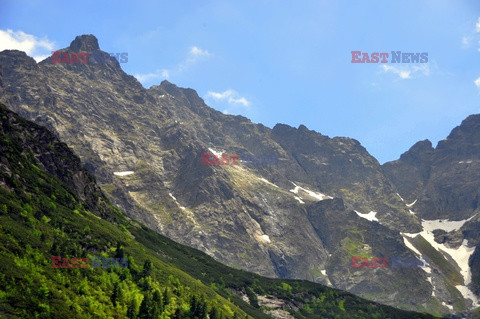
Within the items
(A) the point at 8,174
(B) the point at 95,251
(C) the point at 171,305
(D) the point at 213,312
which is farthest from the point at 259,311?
(A) the point at 8,174

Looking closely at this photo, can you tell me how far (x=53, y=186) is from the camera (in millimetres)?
175625

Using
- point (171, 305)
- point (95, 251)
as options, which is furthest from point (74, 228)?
point (171, 305)

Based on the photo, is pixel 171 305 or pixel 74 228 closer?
pixel 171 305

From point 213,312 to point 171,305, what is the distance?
17.7 metres

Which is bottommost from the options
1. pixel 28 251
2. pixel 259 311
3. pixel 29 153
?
pixel 259 311

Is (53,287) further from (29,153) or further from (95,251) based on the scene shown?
(29,153)

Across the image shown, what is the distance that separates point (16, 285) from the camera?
8850 centimetres

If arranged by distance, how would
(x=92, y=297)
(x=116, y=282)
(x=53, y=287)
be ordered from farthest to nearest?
(x=116, y=282)
(x=92, y=297)
(x=53, y=287)

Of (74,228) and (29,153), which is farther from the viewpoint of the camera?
(29,153)

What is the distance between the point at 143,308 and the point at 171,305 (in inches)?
811

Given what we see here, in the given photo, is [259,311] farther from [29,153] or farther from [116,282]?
[29,153]

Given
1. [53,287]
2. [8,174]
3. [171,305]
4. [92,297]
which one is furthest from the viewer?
[8,174]

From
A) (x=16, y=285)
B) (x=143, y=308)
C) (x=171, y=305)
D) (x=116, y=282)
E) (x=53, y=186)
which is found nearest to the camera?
(x=16, y=285)

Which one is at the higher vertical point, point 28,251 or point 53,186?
point 53,186
